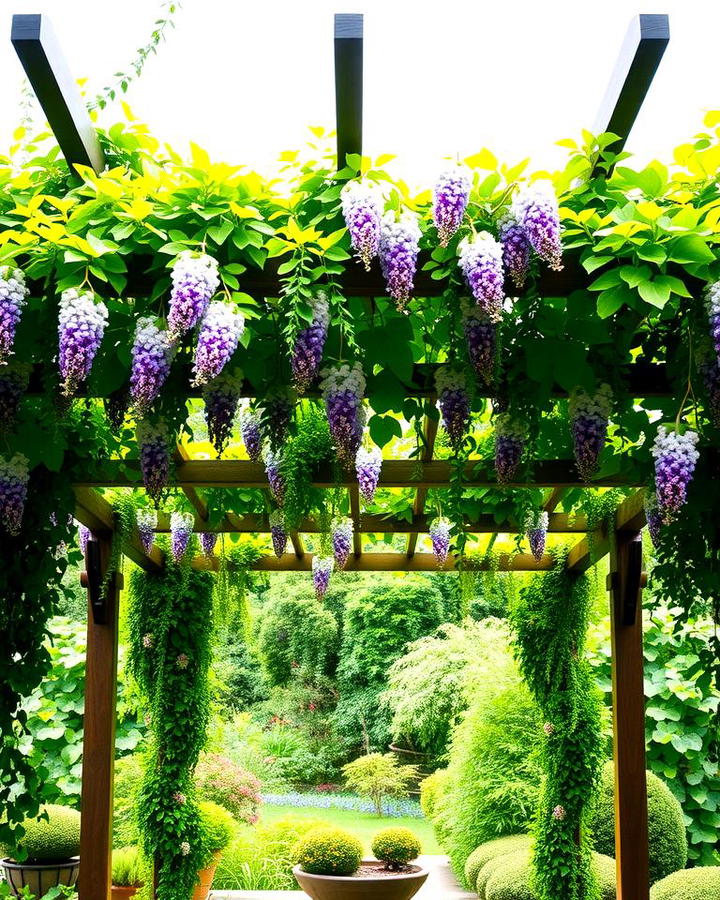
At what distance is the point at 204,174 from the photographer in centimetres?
224

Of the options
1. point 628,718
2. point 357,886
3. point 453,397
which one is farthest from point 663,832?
point 453,397

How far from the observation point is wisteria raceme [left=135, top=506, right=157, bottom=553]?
4.78 meters

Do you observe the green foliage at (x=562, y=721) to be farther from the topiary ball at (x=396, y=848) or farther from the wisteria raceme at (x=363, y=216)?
the wisteria raceme at (x=363, y=216)

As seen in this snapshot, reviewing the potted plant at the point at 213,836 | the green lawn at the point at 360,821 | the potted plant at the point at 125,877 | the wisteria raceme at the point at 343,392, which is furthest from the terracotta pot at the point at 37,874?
the green lawn at the point at 360,821

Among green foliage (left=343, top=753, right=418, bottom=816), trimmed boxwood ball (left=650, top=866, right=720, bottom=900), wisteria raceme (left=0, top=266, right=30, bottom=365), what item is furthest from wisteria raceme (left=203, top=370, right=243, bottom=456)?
green foliage (left=343, top=753, right=418, bottom=816)

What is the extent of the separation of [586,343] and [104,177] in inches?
48.5

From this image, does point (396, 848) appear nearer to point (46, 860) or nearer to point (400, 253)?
point (46, 860)

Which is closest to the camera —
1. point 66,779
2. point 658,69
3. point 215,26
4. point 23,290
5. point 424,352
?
point 658,69

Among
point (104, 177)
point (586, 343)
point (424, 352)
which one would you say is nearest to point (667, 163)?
point (586, 343)

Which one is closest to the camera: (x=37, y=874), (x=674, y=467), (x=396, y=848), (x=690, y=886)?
(x=674, y=467)

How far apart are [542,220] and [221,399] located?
93 centimetres

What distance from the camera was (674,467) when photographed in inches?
98.6

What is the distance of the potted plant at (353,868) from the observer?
643 cm

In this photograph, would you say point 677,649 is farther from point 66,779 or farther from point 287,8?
point 287,8
